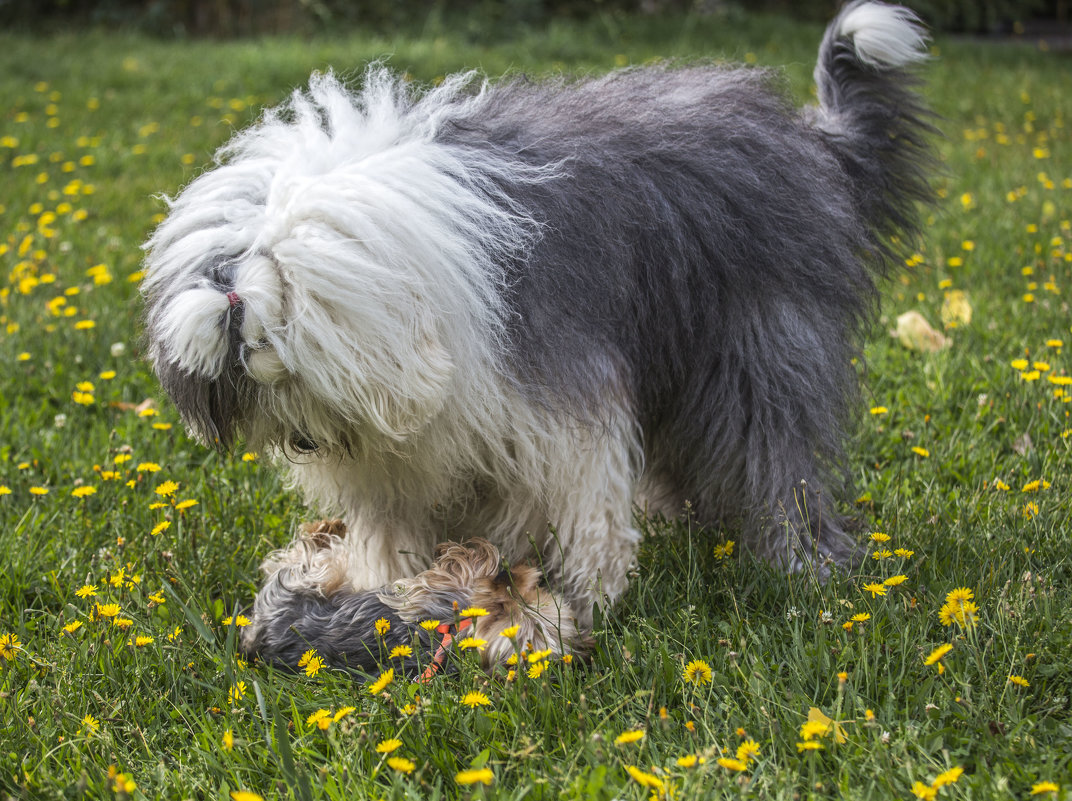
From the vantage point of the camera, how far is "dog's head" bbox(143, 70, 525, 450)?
2.03 m

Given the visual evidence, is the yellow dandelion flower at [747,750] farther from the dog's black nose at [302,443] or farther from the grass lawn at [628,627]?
the dog's black nose at [302,443]

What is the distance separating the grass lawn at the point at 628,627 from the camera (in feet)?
6.33

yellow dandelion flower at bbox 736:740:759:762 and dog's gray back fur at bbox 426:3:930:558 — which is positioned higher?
dog's gray back fur at bbox 426:3:930:558

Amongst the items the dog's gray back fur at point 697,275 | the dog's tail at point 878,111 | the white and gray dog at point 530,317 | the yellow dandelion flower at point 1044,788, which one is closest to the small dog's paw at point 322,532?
the white and gray dog at point 530,317

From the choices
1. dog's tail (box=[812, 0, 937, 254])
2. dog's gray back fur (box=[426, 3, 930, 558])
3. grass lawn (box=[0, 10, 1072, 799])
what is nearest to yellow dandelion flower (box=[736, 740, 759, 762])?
grass lawn (box=[0, 10, 1072, 799])

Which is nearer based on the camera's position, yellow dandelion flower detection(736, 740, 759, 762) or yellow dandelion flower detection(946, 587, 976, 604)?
yellow dandelion flower detection(736, 740, 759, 762)

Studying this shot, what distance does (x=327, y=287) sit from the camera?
2029 mm

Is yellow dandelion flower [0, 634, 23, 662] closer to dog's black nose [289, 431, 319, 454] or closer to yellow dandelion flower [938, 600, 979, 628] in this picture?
dog's black nose [289, 431, 319, 454]

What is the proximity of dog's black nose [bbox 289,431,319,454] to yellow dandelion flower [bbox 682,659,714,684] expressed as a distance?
0.92m

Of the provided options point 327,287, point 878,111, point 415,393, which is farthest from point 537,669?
point 878,111

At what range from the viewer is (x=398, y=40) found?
31.5ft

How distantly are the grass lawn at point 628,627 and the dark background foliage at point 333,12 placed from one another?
25.1ft

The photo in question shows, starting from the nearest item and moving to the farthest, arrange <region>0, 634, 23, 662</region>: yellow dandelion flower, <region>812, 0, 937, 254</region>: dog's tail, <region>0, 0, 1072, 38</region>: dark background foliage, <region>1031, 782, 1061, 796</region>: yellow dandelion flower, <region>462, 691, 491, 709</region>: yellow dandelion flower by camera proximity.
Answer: <region>1031, 782, 1061, 796</region>: yellow dandelion flower, <region>462, 691, 491, 709</region>: yellow dandelion flower, <region>0, 634, 23, 662</region>: yellow dandelion flower, <region>812, 0, 937, 254</region>: dog's tail, <region>0, 0, 1072, 38</region>: dark background foliage

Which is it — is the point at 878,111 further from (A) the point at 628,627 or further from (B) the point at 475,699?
(B) the point at 475,699
